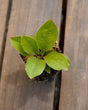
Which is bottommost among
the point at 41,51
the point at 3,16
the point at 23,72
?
the point at 23,72

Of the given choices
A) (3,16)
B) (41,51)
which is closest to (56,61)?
(41,51)

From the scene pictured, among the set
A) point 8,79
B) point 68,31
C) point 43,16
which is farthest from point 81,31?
point 8,79

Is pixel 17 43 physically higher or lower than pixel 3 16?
lower

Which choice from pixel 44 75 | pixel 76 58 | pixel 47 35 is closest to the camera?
pixel 47 35

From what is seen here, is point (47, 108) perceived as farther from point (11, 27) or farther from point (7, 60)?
point (11, 27)

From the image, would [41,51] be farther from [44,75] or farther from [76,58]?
[76,58]

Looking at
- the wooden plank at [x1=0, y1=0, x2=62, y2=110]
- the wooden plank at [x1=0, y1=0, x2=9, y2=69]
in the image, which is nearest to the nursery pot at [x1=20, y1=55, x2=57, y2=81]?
the wooden plank at [x1=0, y1=0, x2=62, y2=110]
